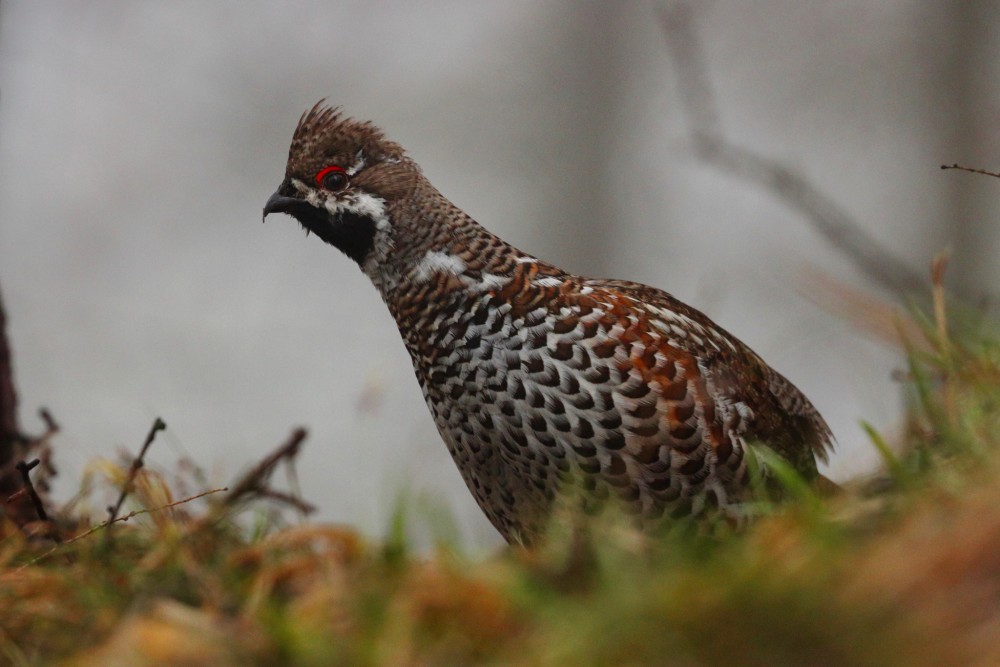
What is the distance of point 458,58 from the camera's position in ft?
37.9

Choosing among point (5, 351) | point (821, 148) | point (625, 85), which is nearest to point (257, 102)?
point (625, 85)

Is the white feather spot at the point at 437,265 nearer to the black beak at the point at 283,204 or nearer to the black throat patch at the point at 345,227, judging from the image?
the black throat patch at the point at 345,227

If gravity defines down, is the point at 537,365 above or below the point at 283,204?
below

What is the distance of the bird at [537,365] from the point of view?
297 cm

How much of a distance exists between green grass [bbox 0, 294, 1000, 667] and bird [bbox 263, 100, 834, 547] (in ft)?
2.94

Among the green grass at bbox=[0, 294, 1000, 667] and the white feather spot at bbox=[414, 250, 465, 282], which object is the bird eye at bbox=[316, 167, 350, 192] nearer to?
the white feather spot at bbox=[414, 250, 465, 282]

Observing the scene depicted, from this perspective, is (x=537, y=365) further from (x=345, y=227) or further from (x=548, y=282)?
(x=345, y=227)

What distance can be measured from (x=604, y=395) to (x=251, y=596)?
1.46m

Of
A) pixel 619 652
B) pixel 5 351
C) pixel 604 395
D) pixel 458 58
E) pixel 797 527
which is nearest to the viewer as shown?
pixel 619 652

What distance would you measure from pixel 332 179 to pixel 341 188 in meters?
0.04

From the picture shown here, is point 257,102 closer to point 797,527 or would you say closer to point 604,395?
point 604,395

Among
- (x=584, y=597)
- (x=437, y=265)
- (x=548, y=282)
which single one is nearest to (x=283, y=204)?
(x=437, y=265)

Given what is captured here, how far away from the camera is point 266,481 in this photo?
3.06m

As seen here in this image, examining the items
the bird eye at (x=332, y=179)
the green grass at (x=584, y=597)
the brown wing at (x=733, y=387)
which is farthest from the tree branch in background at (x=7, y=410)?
the brown wing at (x=733, y=387)
